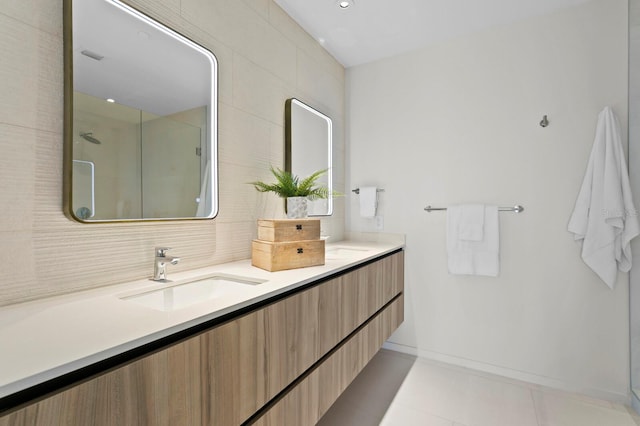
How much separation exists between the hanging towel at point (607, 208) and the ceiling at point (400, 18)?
2.67 feet

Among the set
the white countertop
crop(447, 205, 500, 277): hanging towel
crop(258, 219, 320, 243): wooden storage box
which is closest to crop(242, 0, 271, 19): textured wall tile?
crop(258, 219, 320, 243): wooden storage box

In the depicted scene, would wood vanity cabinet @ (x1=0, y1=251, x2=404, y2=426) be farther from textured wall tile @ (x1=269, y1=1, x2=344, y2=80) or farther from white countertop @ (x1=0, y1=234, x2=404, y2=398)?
textured wall tile @ (x1=269, y1=1, x2=344, y2=80)

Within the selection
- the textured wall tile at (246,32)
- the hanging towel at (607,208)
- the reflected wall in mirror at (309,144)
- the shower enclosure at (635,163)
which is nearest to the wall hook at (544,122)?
the hanging towel at (607,208)

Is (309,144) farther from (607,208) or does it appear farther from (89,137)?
(607,208)

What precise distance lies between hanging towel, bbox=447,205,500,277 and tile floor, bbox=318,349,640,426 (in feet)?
2.30

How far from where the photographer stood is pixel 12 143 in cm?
88

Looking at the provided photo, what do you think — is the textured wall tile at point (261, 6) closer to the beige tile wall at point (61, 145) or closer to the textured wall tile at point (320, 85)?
the beige tile wall at point (61, 145)

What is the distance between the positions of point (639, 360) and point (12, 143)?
292 cm

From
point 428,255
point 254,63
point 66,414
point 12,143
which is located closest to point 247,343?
point 66,414

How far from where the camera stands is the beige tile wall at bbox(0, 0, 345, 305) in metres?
0.89

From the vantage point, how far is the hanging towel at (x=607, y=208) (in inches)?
70.0

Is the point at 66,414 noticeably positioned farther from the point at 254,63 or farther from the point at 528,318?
the point at 528,318

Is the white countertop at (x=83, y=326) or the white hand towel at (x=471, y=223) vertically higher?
the white hand towel at (x=471, y=223)

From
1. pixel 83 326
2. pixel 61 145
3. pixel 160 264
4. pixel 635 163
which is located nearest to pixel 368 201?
pixel 635 163
